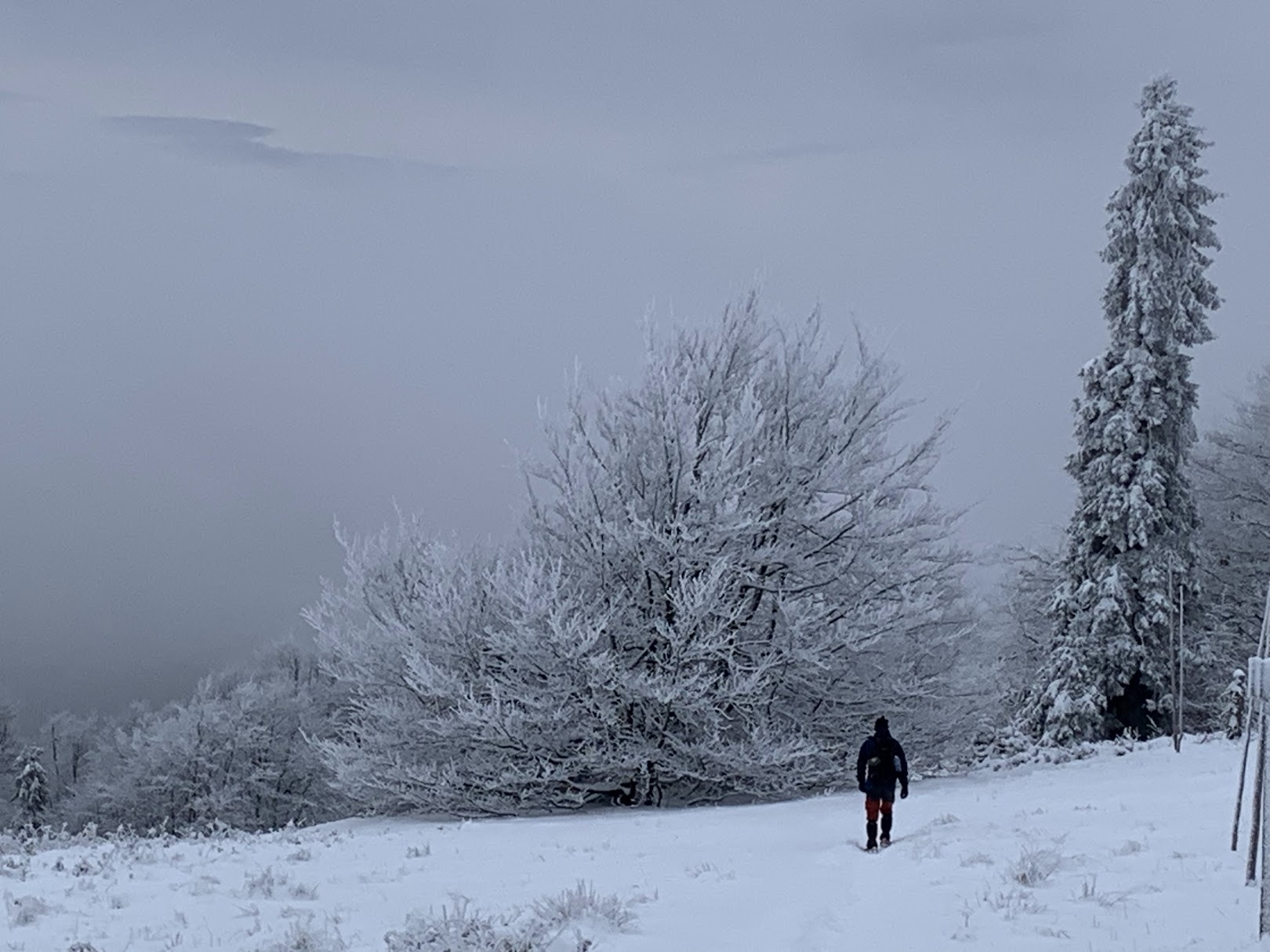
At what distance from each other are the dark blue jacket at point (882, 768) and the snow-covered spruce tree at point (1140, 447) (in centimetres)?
1333

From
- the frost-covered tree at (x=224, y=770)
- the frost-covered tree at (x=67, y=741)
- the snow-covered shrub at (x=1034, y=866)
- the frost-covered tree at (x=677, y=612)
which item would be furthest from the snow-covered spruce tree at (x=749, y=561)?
the frost-covered tree at (x=67, y=741)

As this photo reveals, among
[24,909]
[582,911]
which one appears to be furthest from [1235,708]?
[24,909]

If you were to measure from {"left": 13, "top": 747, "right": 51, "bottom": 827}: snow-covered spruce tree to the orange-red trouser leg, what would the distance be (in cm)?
5535

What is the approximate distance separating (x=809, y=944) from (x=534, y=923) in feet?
5.31

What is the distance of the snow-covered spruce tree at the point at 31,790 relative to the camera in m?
56.2

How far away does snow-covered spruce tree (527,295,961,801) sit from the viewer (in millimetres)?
16391

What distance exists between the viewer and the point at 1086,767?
18.4 meters

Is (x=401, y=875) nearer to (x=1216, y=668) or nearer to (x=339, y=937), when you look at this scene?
(x=339, y=937)

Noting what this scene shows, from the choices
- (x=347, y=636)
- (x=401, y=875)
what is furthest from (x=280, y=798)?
(x=401, y=875)

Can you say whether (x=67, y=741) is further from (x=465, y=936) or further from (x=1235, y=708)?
(x=465, y=936)

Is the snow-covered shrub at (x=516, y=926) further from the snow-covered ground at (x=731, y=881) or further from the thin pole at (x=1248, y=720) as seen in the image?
the thin pole at (x=1248, y=720)

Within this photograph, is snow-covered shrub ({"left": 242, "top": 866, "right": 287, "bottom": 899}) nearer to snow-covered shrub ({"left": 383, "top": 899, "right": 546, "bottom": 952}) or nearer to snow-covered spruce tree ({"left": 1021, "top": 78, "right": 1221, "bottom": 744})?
snow-covered shrub ({"left": 383, "top": 899, "right": 546, "bottom": 952})

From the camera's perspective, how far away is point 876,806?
1159 centimetres

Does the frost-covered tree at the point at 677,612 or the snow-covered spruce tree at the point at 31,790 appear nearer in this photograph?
the frost-covered tree at the point at 677,612
